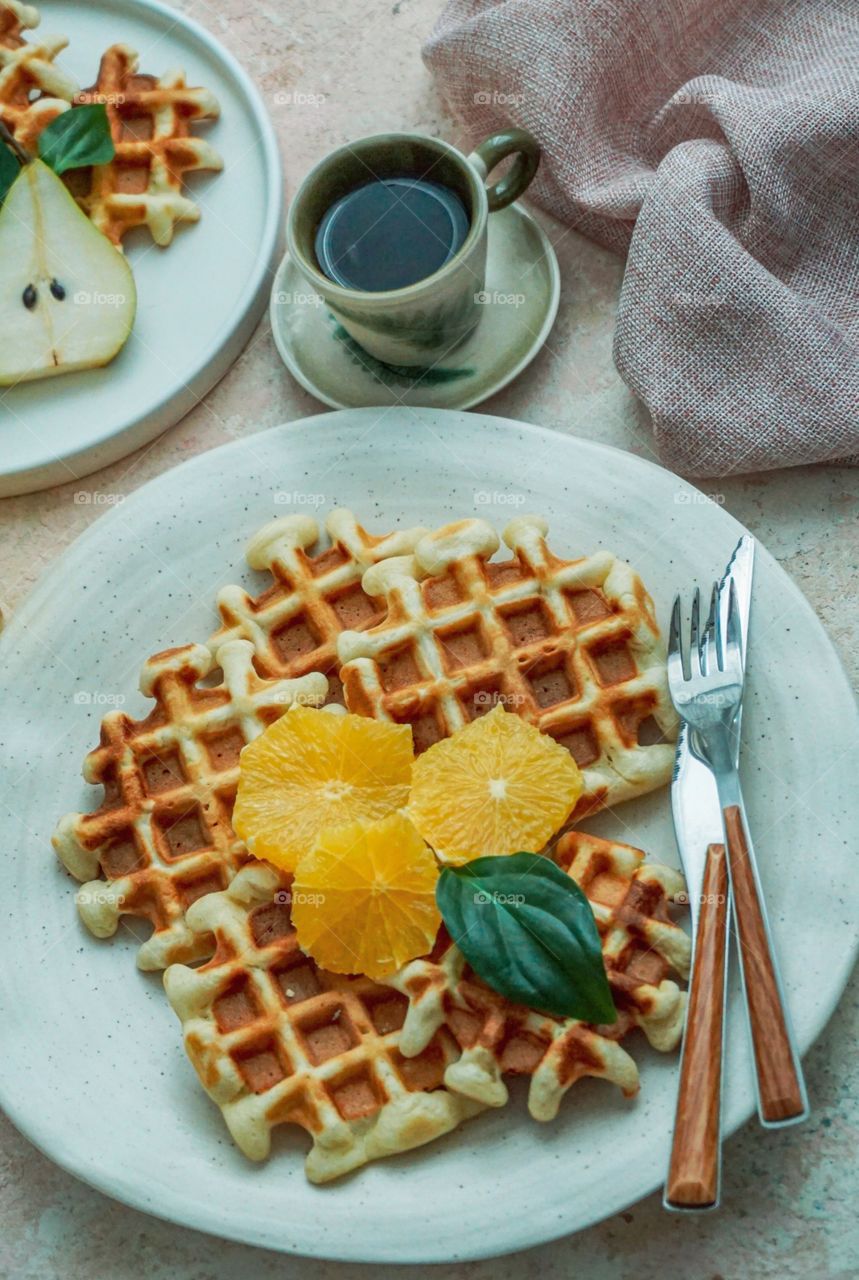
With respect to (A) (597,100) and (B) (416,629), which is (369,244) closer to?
(A) (597,100)

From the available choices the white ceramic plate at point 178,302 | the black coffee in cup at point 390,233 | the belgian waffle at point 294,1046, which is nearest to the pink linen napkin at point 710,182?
the black coffee in cup at point 390,233

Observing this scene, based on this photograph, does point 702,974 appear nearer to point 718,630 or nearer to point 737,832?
point 737,832

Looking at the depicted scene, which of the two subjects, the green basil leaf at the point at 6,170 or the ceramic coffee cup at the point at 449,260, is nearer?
the ceramic coffee cup at the point at 449,260

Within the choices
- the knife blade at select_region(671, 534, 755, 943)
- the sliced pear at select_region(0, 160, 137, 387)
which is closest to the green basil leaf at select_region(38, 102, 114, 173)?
the sliced pear at select_region(0, 160, 137, 387)

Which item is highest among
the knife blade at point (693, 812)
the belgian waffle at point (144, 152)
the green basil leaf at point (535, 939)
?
the belgian waffle at point (144, 152)

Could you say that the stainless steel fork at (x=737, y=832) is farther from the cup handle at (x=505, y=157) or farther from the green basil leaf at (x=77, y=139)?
the green basil leaf at (x=77, y=139)

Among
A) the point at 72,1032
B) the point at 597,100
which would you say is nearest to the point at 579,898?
the point at 72,1032

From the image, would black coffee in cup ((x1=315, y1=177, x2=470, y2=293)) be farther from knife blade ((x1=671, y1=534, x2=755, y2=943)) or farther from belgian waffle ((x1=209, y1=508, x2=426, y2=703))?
knife blade ((x1=671, y1=534, x2=755, y2=943))
